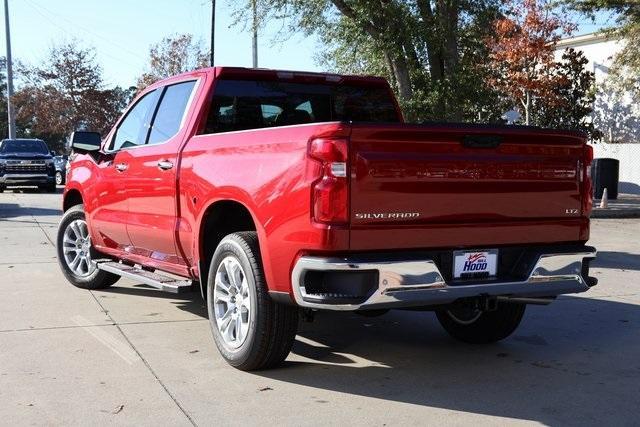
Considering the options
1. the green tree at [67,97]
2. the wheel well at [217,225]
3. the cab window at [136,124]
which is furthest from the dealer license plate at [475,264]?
the green tree at [67,97]

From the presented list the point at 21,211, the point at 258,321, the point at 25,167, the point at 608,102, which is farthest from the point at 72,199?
the point at 608,102

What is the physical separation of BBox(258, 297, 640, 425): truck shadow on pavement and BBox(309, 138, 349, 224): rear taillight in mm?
1162

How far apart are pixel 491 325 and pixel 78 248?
4561mm

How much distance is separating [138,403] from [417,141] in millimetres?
2265

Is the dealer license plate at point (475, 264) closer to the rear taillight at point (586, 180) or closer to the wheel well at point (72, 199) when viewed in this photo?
the rear taillight at point (586, 180)

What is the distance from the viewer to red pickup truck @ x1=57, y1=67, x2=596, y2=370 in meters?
4.16

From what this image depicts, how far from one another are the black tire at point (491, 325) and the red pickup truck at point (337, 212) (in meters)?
0.01

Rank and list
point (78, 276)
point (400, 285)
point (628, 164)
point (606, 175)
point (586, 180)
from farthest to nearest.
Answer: point (628, 164) < point (606, 175) < point (78, 276) < point (586, 180) < point (400, 285)

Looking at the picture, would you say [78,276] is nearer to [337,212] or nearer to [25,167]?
[337,212]

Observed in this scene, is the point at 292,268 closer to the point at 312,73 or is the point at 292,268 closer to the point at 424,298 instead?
the point at 424,298

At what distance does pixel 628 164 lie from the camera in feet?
89.8

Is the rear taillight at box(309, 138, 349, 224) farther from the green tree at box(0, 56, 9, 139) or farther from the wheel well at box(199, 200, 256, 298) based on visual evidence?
the green tree at box(0, 56, 9, 139)

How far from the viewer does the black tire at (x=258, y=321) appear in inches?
181

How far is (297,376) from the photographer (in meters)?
4.85
